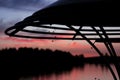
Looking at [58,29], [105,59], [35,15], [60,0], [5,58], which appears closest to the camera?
[35,15]

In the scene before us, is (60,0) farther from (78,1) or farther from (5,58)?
(5,58)

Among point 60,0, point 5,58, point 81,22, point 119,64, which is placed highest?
point 5,58

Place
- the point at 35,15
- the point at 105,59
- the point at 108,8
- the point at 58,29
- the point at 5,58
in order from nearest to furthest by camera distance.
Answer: the point at 108,8
the point at 35,15
the point at 105,59
the point at 58,29
the point at 5,58

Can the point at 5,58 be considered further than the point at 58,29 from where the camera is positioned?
Yes

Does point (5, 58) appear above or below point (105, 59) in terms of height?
above

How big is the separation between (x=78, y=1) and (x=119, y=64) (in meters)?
3.69

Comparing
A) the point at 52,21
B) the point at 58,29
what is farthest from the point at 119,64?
the point at 52,21

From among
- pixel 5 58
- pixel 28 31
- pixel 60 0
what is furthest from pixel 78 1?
pixel 5 58

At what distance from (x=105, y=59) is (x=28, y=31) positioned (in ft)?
7.77

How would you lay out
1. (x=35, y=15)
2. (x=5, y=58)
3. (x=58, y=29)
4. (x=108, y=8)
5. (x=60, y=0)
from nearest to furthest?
1. (x=108, y=8)
2. (x=35, y=15)
3. (x=60, y=0)
4. (x=58, y=29)
5. (x=5, y=58)

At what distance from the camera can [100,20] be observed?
27.5 ft

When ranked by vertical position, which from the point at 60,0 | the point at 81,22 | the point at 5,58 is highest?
the point at 5,58

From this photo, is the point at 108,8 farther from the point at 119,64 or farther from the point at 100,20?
the point at 119,64

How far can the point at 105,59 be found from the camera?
36.0ft
